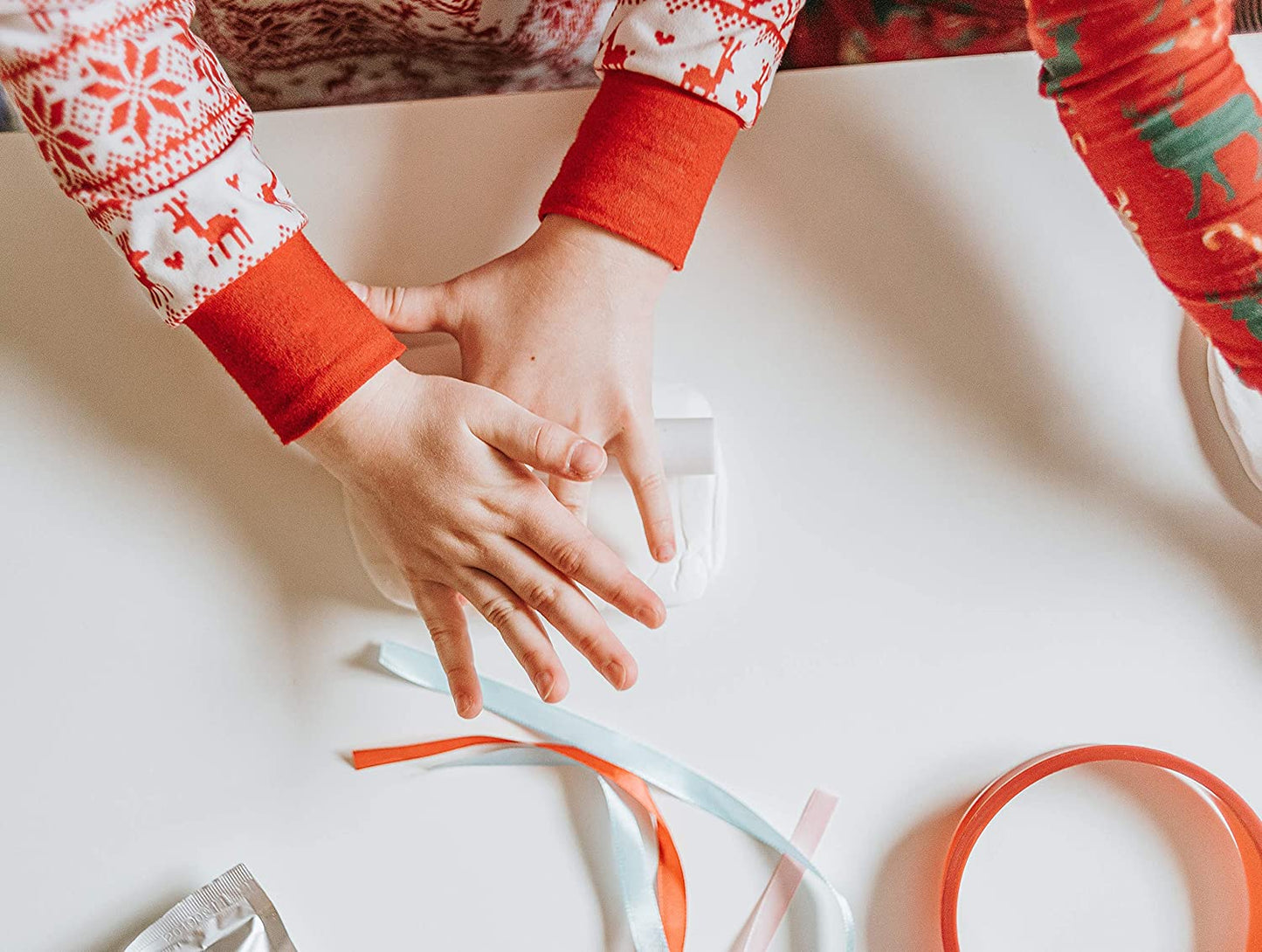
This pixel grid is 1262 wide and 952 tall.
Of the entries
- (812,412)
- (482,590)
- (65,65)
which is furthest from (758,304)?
(65,65)

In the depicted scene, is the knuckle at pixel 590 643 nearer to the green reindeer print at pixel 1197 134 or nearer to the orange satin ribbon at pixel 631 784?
the orange satin ribbon at pixel 631 784

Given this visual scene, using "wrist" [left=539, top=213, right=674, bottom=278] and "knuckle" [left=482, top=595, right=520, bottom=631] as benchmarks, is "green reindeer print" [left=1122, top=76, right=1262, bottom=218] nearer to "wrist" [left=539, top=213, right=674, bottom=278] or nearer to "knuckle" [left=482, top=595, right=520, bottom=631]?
"wrist" [left=539, top=213, right=674, bottom=278]

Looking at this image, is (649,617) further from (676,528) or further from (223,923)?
(223,923)

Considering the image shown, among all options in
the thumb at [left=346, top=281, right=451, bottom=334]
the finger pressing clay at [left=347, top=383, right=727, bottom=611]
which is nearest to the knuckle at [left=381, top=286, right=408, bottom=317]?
the thumb at [left=346, top=281, right=451, bottom=334]

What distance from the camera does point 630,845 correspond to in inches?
20.8

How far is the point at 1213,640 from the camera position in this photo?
0.52m

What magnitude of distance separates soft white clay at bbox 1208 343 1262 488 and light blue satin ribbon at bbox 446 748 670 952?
13.6 inches

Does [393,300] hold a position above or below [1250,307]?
below

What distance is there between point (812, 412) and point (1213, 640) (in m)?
0.23

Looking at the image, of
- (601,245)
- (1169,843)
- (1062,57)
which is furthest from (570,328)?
(1169,843)

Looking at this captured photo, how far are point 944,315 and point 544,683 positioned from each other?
0.27 metres

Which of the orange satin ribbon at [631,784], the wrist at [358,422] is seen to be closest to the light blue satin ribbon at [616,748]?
the orange satin ribbon at [631,784]

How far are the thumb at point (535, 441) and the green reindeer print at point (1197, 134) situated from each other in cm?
28

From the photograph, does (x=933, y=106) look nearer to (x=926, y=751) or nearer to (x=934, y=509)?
(x=934, y=509)
